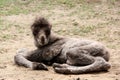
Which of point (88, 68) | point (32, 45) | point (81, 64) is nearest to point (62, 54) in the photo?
point (81, 64)

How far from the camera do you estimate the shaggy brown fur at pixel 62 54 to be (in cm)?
812

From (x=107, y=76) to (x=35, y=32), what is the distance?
180 cm

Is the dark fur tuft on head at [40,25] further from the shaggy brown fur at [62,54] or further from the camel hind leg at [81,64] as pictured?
the camel hind leg at [81,64]

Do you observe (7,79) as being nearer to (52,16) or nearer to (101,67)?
(101,67)

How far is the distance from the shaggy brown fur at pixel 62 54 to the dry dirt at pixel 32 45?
0.47 ft

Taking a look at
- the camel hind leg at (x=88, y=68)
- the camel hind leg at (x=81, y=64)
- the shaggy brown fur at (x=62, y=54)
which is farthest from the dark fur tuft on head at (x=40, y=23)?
the camel hind leg at (x=88, y=68)

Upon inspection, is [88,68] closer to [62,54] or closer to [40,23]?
[62,54]

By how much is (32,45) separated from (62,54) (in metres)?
2.36

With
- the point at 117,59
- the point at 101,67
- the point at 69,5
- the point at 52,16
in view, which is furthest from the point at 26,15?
the point at 101,67

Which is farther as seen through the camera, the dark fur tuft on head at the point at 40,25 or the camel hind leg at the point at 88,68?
the dark fur tuft on head at the point at 40,25

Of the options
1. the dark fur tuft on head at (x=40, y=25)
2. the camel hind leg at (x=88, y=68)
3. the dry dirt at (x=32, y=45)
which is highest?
the dark fur tuft on head at (x=40, y=25)

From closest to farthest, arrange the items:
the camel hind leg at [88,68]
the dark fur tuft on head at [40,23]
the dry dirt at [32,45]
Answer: the dry dirt at [32,45], the camel hind leg at [88,68], the dark fur tuft on head at [40,23]

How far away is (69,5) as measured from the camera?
16.8 meters

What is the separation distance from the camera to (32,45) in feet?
36.1
